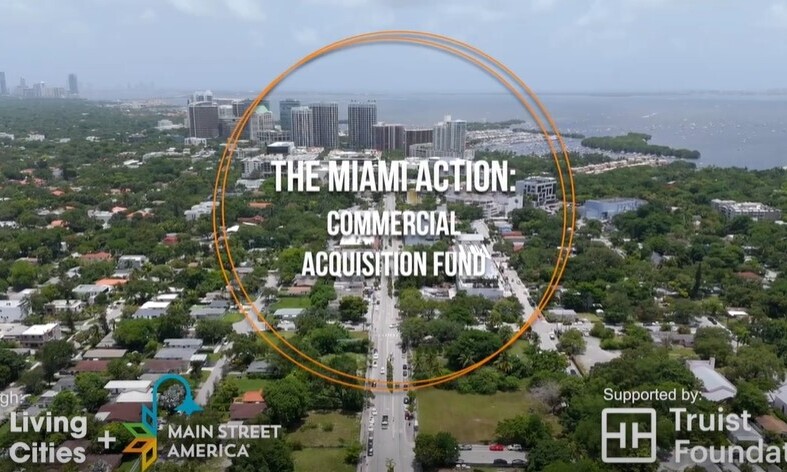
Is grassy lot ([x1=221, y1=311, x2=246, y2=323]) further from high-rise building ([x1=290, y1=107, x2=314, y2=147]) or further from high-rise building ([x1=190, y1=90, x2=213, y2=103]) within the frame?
high-rise building ([x1=190, y1=90, x2=213, y2=103])

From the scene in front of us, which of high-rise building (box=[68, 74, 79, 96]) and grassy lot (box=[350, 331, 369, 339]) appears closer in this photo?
grassy lot (box=[350, 331, 369, 339])

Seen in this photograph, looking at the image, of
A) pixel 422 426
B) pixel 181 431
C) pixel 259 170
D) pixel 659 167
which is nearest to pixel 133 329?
pixel 181 431

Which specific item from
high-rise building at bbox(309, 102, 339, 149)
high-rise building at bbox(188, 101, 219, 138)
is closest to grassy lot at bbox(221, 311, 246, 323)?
high-rise building at bbox(309, 102, 339, 149)

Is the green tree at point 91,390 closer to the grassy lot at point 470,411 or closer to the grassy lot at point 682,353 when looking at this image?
the grassy lot at point 470,411

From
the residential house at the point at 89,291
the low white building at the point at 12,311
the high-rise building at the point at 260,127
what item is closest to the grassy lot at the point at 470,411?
the residential house at the point at 89,291

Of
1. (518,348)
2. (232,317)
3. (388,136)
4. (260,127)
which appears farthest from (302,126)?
(518,348)

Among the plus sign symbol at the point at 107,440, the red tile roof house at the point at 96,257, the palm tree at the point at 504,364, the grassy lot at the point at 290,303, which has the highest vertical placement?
the red tile roof house at the point at 96,257
